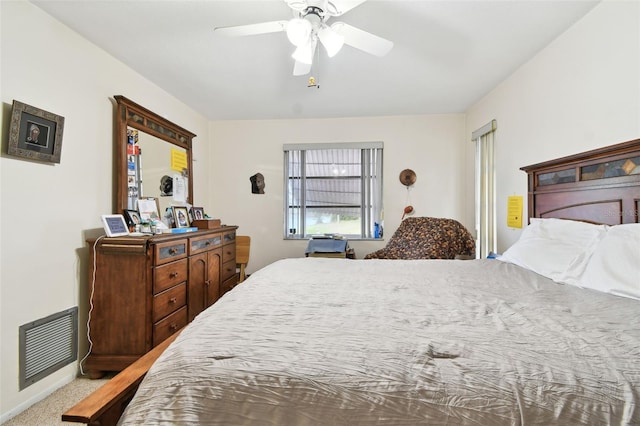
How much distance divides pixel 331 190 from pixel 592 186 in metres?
2.78

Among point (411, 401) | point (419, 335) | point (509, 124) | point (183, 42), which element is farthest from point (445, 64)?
point (411, 401)

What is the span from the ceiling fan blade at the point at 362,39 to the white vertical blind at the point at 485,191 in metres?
1.91

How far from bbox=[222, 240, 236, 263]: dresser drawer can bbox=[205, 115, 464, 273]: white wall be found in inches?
27.5

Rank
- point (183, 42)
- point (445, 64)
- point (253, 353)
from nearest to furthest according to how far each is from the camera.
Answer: point (253, 353)
point (183, 42)
point (445, 64)

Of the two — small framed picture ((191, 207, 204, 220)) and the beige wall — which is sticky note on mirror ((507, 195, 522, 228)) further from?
small framed picture ((191, 207, 204, 220))

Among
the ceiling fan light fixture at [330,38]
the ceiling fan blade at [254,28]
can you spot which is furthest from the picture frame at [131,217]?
the ceiling fan light fixture at [330,38]

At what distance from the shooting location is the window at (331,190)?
4.06 m

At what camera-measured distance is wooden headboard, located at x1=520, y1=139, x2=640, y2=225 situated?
161cm

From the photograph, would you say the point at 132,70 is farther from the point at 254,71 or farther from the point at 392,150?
the point at 392,150

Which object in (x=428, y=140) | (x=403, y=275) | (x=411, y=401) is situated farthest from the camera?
(x=428, y=140)

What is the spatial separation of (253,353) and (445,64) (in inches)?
105

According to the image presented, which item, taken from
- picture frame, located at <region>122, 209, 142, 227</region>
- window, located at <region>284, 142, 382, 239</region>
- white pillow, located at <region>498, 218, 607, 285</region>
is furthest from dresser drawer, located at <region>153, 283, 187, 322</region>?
white pillow, located at <region>498, 218, 607, 285</region>

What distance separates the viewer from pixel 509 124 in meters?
2.86

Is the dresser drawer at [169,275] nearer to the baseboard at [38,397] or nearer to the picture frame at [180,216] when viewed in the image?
the picture frame at [180,216]
